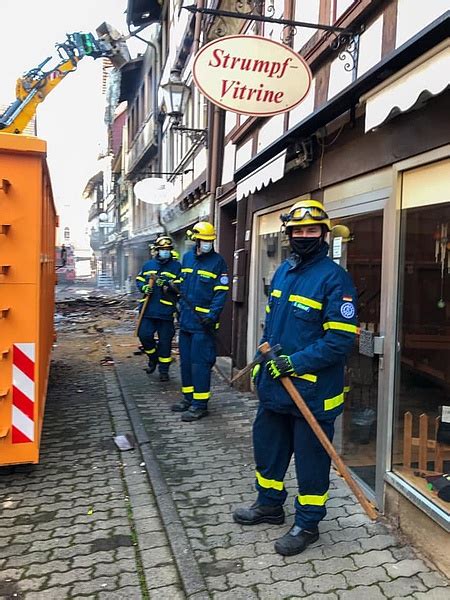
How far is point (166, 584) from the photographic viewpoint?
2.71m

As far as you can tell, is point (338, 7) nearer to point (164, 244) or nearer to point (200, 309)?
point (200, 309)

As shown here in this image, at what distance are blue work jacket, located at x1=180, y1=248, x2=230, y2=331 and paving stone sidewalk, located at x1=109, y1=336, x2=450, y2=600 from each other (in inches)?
48.7

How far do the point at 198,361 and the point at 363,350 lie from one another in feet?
7.22

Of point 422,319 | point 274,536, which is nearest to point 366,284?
point 422,319

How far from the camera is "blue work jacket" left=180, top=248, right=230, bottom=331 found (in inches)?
212

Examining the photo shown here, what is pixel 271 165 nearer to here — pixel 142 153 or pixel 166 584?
pixel 166 584

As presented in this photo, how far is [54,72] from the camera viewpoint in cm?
1084

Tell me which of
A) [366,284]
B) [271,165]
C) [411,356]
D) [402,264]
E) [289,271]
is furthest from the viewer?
[271,165]

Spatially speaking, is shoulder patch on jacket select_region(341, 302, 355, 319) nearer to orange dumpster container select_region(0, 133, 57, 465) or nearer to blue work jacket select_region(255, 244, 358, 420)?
blue work jacket select_region(255, 244, 358, 420)

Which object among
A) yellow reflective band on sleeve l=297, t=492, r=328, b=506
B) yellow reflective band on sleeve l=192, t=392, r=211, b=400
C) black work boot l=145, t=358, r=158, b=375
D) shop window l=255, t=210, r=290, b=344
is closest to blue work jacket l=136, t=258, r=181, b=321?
black work boot l=145, t=358, r=158, b=375

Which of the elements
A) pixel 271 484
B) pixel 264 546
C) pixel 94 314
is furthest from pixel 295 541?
pixel 94 314

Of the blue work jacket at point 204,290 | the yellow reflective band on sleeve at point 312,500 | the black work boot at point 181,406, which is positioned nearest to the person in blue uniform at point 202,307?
the blue work jacket at point 204,290

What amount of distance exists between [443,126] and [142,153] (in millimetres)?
18785

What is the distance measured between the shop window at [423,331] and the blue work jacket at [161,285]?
3.87 metres
